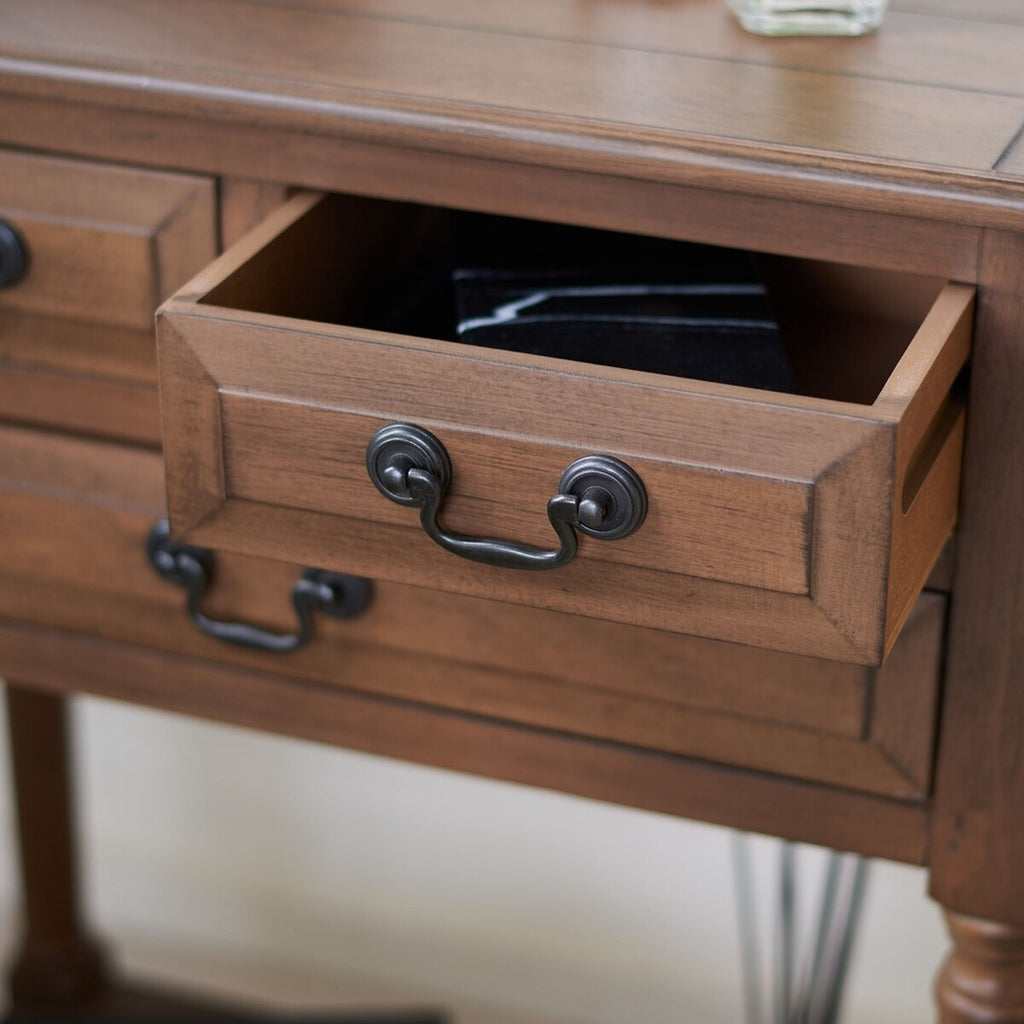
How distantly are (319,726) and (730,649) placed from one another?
0.77 feet

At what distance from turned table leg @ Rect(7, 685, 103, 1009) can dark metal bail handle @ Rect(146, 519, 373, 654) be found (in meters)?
0.52

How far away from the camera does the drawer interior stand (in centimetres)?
73

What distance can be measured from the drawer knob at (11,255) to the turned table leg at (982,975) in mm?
571

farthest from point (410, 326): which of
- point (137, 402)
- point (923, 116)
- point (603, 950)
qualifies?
point (603, 950)

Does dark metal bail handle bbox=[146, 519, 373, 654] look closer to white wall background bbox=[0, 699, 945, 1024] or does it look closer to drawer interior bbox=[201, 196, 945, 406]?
drawer interior bbox=[201, 196, 945, 406]

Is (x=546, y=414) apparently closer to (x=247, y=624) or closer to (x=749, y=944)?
(x=247, y=624)

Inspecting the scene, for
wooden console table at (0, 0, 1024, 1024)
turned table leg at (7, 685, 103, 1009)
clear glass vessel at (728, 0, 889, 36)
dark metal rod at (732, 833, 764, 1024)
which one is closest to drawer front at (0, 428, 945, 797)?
wooden console table at (0, 0, 1024, 1024)

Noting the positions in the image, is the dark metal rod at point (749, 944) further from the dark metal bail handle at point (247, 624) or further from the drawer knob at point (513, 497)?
the drawer knob at point (513, 497)

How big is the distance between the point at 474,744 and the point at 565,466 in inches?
10.2

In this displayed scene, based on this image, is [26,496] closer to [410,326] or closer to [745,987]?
[410,326]

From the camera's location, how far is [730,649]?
2.48 ft

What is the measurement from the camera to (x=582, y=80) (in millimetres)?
733

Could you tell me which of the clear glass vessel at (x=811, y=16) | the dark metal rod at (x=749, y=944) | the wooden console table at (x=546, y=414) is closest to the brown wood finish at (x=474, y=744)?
the wooden console table at (x=546, y=414)

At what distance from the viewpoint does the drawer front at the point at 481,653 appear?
0.75 meters
